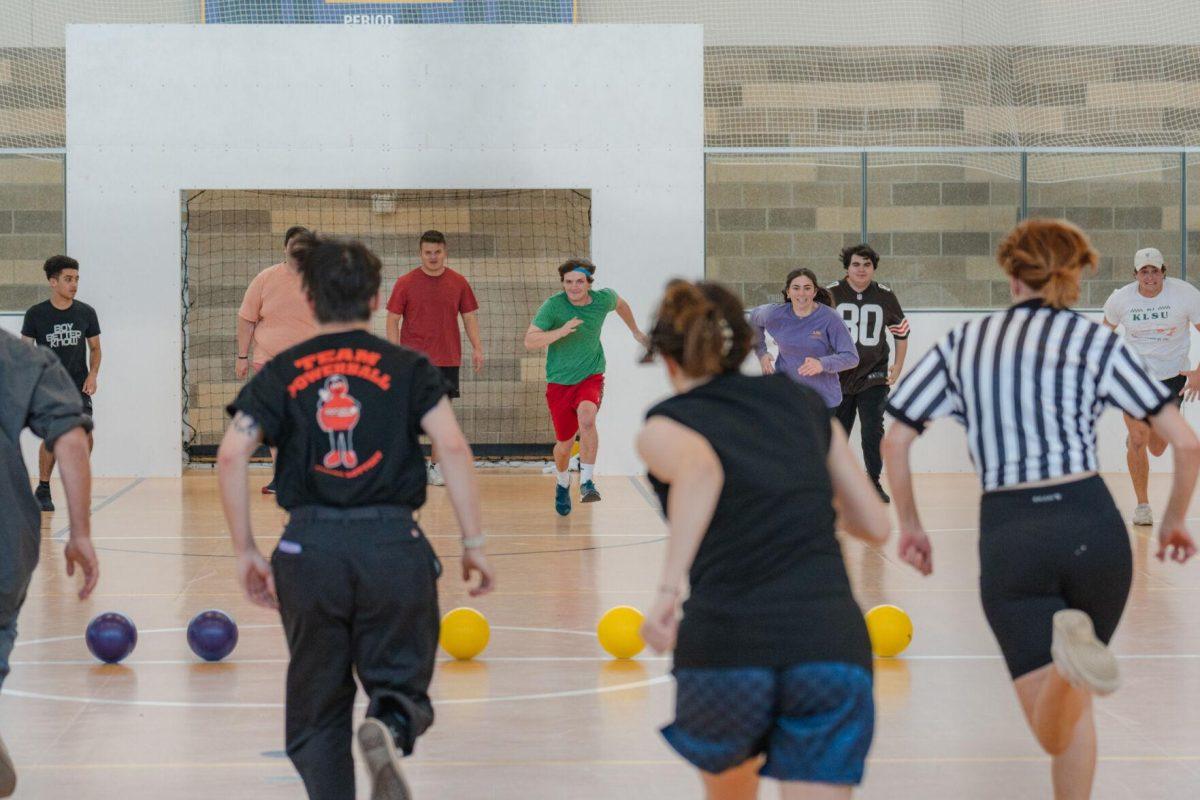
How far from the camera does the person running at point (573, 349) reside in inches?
450

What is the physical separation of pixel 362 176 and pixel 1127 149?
7.50 meters

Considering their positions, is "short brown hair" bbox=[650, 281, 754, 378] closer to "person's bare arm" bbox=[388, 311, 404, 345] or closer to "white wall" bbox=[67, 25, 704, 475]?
"person's bare arm" bbox=[388, 311, 404, 345]

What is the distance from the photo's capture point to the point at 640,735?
17.9 ft

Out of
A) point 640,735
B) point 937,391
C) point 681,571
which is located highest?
point 937,391

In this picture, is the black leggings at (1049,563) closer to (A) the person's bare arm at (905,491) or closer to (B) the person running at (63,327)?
(A) the person's bare arm at (905,491)

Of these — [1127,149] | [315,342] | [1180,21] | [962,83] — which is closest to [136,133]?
[962,83]

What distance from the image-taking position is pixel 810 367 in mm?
10531

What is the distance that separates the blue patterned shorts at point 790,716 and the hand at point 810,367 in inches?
293

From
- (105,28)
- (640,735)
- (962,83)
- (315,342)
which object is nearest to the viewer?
→ (315,342)

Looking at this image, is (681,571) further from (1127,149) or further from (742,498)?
(1127,149)

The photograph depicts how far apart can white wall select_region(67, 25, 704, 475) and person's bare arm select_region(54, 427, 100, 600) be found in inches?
437

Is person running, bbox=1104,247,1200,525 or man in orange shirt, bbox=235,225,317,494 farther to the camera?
person running, bbox=1104,247,1200,525

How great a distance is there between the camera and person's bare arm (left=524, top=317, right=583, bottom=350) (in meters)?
11.2

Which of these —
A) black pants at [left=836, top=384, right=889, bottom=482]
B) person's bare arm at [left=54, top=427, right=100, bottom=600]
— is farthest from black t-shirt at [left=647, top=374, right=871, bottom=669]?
black pants at [left=836, top=384, right=889, bottom=482]
